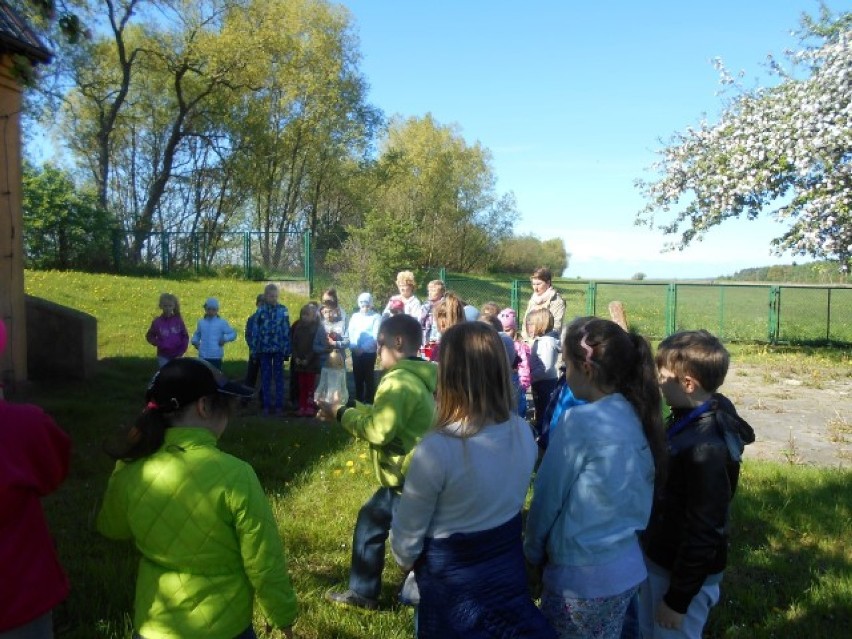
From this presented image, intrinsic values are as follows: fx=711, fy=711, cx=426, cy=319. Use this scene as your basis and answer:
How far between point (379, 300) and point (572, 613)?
1935 cm

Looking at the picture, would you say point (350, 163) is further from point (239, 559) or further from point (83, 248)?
point (239, 559)

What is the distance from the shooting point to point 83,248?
72.0ft

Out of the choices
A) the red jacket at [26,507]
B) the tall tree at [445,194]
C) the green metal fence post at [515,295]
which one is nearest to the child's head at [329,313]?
the red jacket at [26,507]

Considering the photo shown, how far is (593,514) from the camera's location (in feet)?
7.84

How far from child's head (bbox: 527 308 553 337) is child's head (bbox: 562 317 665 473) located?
435 centimetres

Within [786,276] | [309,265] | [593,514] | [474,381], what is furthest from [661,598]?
[786,276]

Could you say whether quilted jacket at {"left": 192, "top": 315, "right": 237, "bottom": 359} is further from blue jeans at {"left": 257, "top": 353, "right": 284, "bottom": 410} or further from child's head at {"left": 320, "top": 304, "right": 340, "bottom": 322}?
child's head at {"left": 320, "top": 304, "right": 340, "bottom": 322}

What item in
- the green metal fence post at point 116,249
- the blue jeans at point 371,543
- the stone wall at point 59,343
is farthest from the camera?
the green metal fence post at point 116,249

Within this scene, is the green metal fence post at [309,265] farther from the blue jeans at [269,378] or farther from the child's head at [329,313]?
the blue jeans at [269,378]

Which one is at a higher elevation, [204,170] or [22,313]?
[204,170]

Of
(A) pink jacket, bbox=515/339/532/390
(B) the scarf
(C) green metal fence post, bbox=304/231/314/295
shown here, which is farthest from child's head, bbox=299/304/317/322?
(C) green metal fence post, bbox=304/231/314/295

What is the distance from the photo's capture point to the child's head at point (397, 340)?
3.57 meters

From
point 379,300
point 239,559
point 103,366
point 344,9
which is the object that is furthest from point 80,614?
point 344,9

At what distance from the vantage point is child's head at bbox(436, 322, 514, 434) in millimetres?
2344
